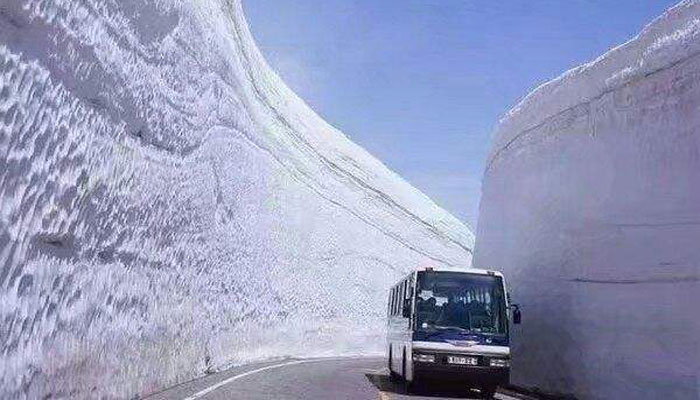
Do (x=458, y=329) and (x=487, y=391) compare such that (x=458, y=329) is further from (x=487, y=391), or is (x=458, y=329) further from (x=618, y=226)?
(x=618, y=226)

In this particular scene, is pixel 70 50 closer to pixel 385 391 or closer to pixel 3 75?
pixel 3 75

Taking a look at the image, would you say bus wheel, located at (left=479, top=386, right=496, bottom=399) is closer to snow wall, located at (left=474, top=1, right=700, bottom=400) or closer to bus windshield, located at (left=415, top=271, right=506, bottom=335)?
bus windshield, located at (left=415, top=271, right=506, bottom=335)

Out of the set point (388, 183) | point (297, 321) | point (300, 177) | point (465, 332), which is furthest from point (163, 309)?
point (388, 183)

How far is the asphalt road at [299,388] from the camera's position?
1088 centimetres

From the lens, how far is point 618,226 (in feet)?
41.3

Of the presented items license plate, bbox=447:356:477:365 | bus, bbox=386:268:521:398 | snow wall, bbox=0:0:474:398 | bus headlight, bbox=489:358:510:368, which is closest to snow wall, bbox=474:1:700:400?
bus headlight, bbox=489:358:510:368

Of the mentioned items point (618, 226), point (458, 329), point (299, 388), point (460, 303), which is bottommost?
point (299, 388)

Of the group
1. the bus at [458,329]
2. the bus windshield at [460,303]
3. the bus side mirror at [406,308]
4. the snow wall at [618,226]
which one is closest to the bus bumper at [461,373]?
the bus at [458,329]

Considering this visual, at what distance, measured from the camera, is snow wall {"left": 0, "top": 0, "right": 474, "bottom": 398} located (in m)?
6.45

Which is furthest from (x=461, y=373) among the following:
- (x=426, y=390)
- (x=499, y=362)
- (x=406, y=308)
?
(x=406, y=308)

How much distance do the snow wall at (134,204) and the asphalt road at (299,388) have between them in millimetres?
634

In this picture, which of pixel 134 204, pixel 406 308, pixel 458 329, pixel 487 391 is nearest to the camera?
pixel 134 204

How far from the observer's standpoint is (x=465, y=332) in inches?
534

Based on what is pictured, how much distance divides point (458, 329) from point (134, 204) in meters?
6.10
